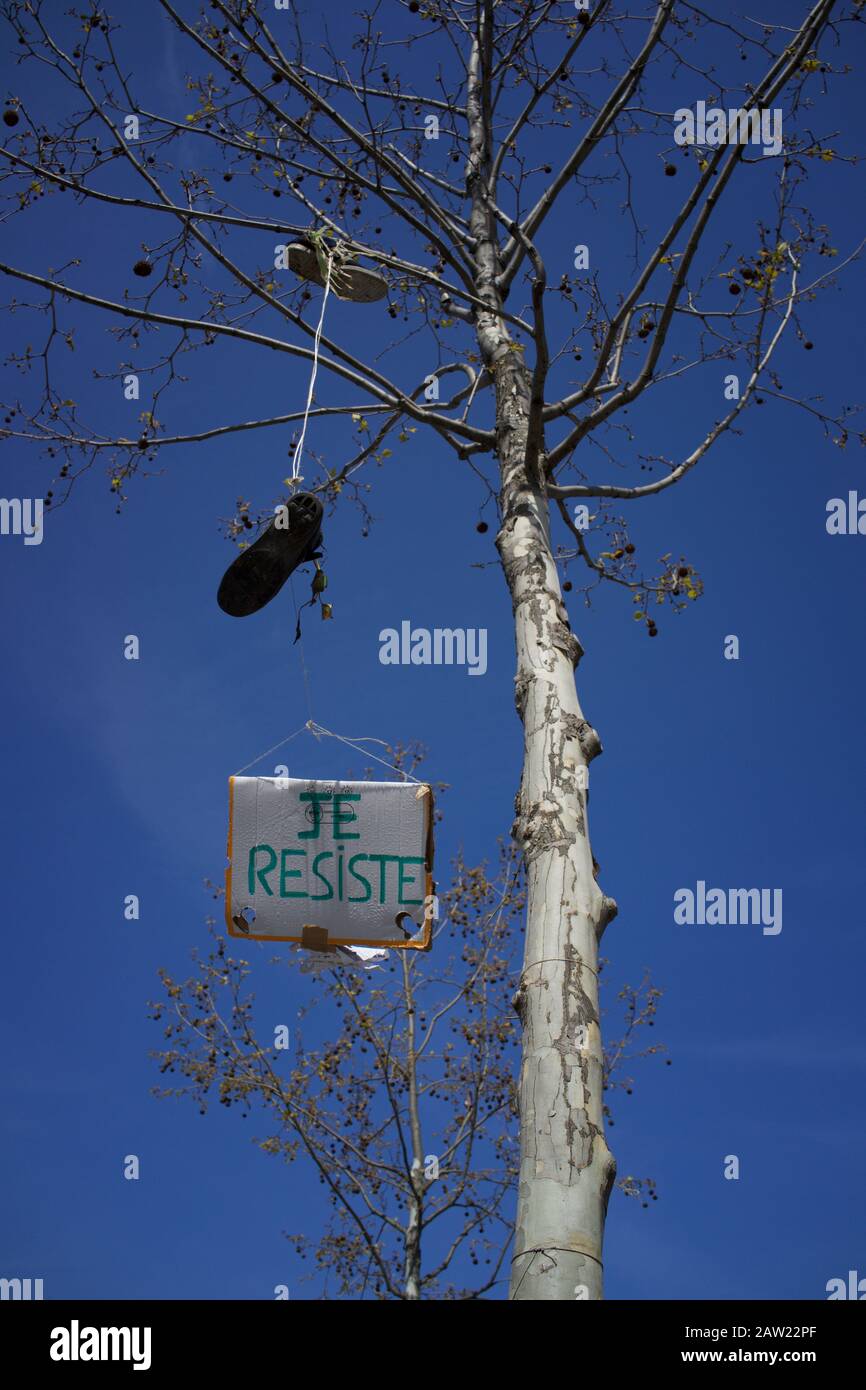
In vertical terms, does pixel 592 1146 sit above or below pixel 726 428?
below

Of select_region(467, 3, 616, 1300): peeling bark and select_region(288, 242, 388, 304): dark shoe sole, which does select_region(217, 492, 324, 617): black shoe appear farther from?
select_region(288, 242, 388, 304): dark shoe sole

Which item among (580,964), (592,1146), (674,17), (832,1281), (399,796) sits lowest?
(832,1281)

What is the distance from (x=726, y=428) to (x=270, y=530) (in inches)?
103

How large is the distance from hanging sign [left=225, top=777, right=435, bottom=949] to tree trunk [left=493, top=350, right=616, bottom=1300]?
0.52 metres

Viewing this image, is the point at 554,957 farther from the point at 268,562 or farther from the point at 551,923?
the point at 268,562

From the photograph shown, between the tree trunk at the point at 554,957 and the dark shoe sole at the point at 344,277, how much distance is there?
4.56 ft

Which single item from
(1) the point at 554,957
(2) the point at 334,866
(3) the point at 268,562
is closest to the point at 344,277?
(3) the point at 268,562

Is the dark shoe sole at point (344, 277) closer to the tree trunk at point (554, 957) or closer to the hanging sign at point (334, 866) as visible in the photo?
the tree trunk at point (554, 957)

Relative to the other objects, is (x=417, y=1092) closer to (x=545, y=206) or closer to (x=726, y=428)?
(x=726, y=428)

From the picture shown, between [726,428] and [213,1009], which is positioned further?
[213,1009]
